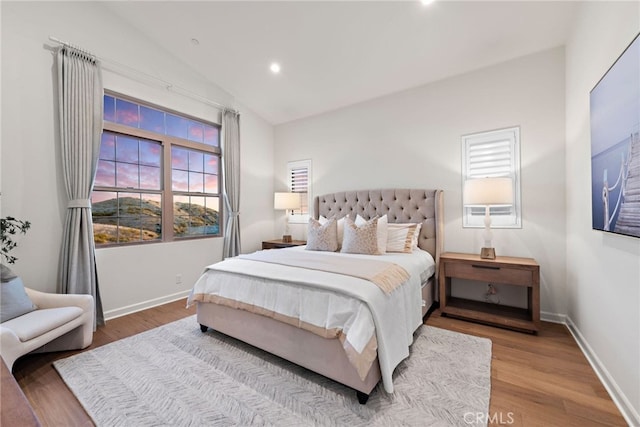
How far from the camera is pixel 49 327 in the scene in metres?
2.10

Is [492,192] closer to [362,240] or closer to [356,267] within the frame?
[362,240]

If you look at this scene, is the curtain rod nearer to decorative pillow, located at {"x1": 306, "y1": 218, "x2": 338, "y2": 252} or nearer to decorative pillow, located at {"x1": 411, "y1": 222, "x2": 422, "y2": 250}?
decorative pillow, located at {"x1": 306, "y1": 218, "x2": 338, "y2": 252}

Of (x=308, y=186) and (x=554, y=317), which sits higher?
(x=308, y=186)

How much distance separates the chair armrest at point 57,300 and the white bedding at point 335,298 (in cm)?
90

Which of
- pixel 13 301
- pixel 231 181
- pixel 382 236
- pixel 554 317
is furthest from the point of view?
pixel 231 181

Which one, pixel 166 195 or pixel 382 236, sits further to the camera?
pixel 166 195

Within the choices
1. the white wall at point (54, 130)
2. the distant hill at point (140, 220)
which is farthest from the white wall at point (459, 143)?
the white wall at point (54, 130)

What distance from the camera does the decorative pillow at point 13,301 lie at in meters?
2.12

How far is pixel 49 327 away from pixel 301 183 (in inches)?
146

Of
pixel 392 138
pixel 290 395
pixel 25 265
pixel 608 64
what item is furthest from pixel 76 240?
pixel 608 64

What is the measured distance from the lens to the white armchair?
1866 mm

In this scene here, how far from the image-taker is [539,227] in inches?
117

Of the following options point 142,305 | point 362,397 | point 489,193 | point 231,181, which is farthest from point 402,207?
point 142,305

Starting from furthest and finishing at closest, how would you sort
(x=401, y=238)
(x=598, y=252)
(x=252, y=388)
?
(x=401, y=238)
(x=598, y=252)
(x=252, y=388)
